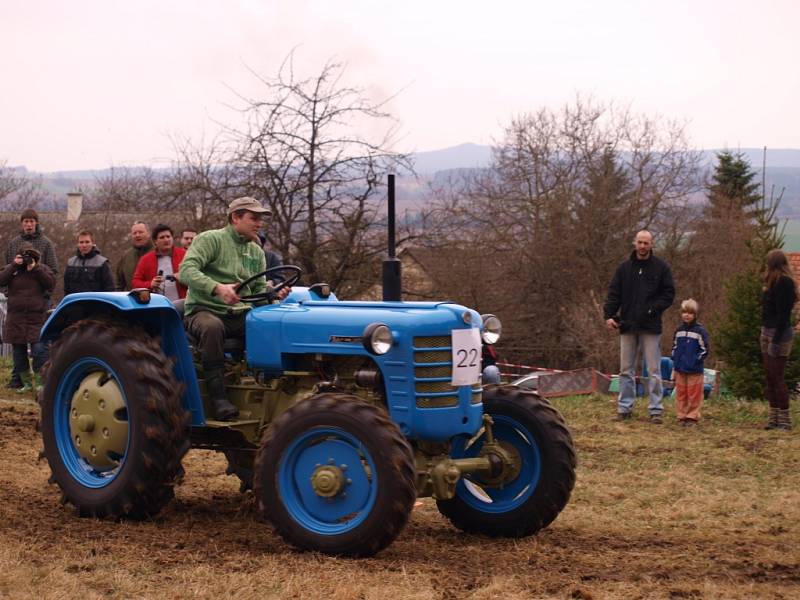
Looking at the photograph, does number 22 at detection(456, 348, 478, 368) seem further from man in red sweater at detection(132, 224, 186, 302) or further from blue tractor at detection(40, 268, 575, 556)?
man in red sweater at detection(132, 224, 186, 302)

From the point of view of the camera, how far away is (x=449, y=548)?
618 cm

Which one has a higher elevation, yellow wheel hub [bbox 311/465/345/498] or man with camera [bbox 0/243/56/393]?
man with camera [bbox 0/243/56/393]

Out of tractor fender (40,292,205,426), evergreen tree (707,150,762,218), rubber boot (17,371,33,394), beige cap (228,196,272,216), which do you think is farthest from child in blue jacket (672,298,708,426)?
evergreen tree (707,150,762,218)

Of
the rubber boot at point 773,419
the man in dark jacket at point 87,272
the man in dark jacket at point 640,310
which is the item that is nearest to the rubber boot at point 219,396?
the man in dark jacket at point 87,272

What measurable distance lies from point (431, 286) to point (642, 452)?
1735 cm

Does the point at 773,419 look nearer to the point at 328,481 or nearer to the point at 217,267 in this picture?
the point at 217,267

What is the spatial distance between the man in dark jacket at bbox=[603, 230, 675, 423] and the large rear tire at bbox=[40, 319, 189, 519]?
6176 mm

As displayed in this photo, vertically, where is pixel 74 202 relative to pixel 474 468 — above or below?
above

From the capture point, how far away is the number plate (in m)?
6.06

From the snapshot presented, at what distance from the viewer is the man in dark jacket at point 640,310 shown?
11.7 meters

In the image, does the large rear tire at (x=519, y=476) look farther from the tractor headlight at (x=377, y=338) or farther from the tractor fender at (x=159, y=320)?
the tractor fender at (x=159, y=320)

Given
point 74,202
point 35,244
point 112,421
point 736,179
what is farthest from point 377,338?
point 74,202

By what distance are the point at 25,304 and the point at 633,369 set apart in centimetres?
661

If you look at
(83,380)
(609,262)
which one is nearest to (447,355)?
(83,380)
